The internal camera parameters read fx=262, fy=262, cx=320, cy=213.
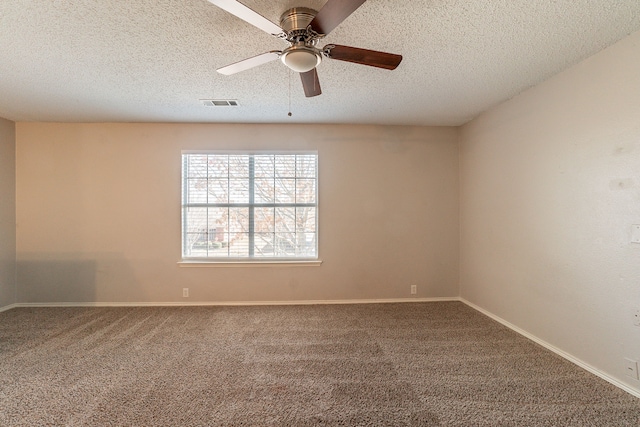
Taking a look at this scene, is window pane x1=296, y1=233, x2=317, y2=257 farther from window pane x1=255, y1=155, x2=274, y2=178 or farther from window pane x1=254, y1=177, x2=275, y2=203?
window pane x1=255, y1=155, x2=274, y2=178

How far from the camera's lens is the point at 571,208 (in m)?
2.18

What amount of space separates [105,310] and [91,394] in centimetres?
189

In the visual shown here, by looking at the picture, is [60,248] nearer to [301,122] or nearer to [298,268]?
[298,268]

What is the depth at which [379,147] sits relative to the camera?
11.9 ft

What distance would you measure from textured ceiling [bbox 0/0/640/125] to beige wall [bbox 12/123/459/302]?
20.0 inches

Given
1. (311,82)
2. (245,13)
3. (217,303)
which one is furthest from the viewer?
(217,303)

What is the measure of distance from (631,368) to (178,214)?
4.52 meters

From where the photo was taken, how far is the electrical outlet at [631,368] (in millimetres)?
1773

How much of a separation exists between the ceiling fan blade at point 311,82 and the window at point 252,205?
156cm

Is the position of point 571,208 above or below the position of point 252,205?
below

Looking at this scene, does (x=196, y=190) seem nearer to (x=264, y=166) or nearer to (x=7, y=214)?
(x=264, y=166)

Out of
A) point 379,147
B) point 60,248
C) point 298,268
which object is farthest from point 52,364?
point 379,147

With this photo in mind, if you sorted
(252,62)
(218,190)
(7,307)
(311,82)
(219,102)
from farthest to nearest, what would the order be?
(218,190) < (7,307) < (219,102) < (311,82) < (252,62)

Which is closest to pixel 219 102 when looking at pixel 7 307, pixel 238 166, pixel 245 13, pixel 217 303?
pixel 238 166
